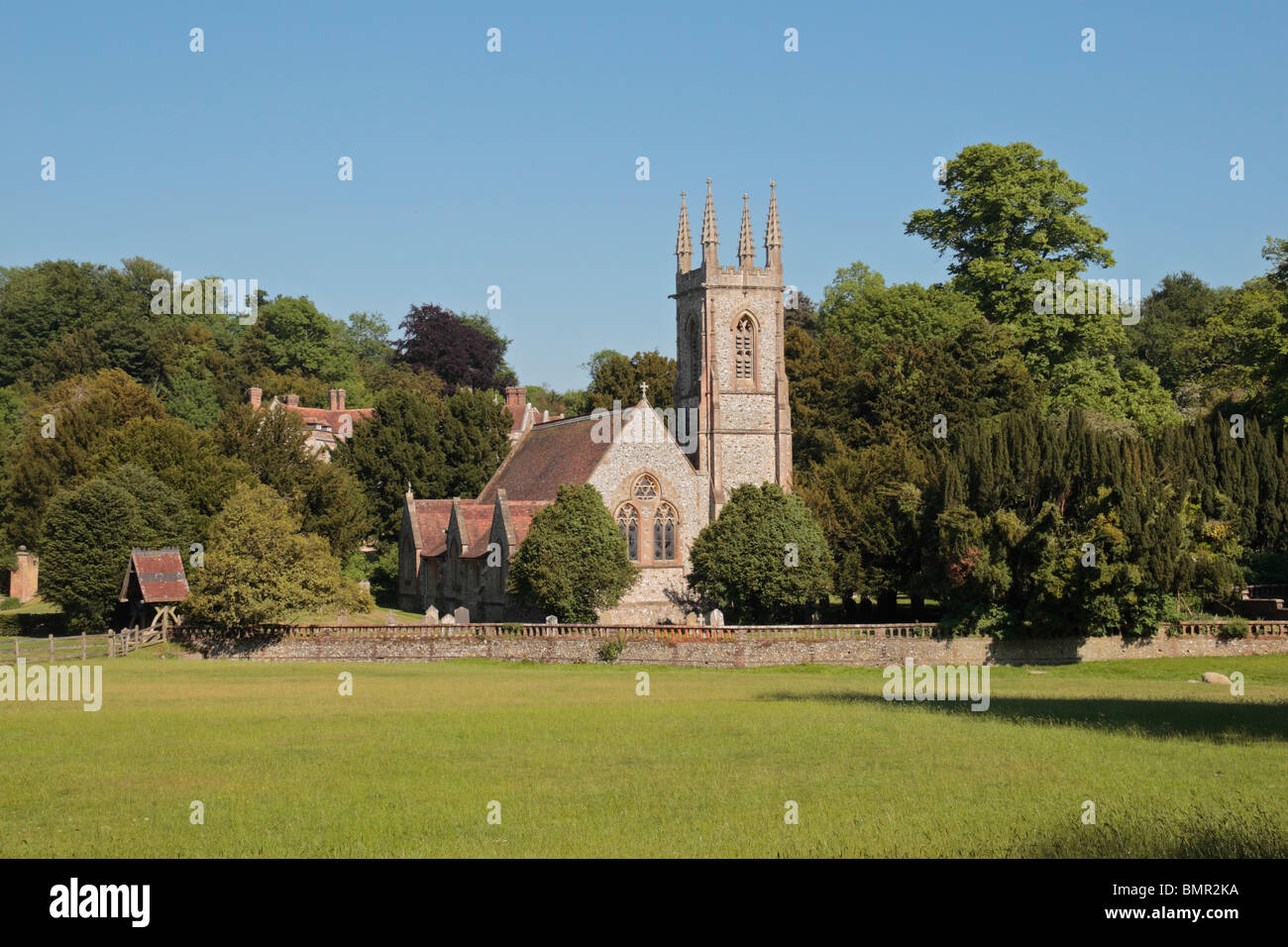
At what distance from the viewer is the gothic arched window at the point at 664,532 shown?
55250 millimetres

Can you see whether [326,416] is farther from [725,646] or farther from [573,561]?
[725,646]

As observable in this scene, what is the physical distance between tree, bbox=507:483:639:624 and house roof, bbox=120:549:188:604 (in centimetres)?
1137

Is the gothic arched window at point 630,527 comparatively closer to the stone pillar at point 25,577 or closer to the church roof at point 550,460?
the church roof at point 550,460

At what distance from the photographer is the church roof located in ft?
182

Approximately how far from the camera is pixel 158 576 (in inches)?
1828

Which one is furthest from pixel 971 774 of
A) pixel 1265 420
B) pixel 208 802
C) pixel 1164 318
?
pixel 1164 318

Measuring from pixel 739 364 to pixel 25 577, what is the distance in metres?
40.0

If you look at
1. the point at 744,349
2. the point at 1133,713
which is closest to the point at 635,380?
the point at 744,349

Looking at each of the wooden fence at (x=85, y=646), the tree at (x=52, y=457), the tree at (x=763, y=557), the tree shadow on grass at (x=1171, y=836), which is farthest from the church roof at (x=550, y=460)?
the tree shadow on grass at (x=1171, y=836)

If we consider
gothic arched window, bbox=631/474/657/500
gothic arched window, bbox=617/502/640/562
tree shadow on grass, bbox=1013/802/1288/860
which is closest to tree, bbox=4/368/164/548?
gothic arched window, bbox=617/502/640/562

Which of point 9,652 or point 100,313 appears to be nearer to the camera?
point 9,652
